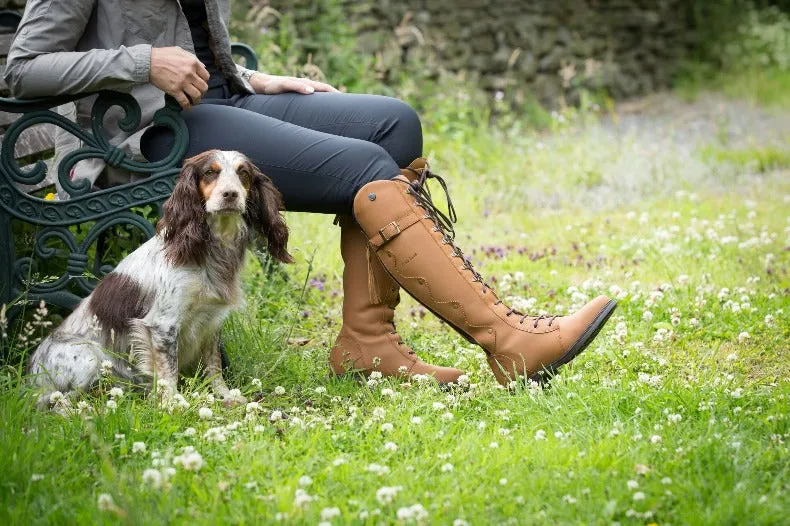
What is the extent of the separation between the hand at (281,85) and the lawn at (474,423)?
2.96ft

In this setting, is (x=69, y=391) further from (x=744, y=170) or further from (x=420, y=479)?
(x=744, y=170)

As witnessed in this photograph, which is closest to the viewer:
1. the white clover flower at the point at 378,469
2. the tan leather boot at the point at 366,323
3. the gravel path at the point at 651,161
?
the white clover flower at the point at 378,469

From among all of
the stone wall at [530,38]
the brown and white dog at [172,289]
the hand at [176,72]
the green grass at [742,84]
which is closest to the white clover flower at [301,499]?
the brown and white dog at [172,289]

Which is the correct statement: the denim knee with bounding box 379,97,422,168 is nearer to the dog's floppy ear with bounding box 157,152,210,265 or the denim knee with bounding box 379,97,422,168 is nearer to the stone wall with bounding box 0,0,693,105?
the dog's floppy ear with bounding box 157,152,210,265

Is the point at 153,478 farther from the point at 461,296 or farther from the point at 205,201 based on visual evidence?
the point at 461,296

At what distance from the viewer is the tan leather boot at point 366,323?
10.5 ft

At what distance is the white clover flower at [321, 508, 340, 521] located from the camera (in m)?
2.04

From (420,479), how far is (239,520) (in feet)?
1.64

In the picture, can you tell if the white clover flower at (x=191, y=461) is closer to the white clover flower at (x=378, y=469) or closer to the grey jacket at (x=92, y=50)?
the white clover flower at (x=378, y=469)

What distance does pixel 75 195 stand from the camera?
3.10 metres

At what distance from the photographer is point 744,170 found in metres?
7.42

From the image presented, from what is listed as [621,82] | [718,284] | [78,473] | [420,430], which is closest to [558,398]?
[420,430]

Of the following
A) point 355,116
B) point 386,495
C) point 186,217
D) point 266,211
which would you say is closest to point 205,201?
point 186,217

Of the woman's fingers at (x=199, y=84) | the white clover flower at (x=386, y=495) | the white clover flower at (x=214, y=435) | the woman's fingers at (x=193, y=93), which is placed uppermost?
the woman's fingers at (x=199, y=84)
